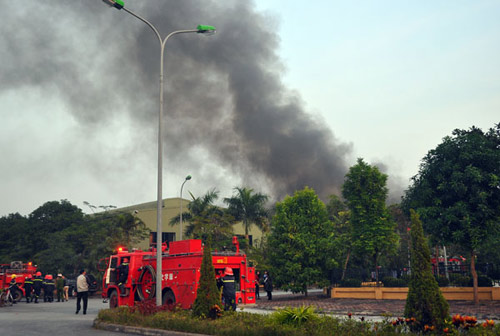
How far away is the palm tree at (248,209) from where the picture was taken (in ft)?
149

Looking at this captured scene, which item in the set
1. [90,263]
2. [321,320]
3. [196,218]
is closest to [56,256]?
[90,263]

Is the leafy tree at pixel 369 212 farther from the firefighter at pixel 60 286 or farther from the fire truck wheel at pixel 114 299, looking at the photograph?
the firefighter at pixel 60 286

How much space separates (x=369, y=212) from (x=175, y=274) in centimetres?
1470

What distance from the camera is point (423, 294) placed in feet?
30.8

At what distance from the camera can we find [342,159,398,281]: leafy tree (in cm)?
2780

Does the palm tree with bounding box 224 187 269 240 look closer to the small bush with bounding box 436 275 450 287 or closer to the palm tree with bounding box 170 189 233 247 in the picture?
the palm tree with bounding box 170 189 233 247

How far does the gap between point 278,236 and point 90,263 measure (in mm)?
22395

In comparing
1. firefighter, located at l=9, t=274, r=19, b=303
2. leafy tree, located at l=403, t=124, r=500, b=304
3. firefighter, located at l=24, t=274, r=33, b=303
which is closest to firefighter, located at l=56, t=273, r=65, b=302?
firefighter, located at l=24, t=274, r=33, b=303

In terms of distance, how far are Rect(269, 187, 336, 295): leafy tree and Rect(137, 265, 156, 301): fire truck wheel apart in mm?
11040

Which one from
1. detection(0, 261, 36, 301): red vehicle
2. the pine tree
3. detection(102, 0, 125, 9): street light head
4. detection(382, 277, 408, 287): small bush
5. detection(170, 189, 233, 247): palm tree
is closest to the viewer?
the pine tree

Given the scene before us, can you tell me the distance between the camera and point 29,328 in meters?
15.0

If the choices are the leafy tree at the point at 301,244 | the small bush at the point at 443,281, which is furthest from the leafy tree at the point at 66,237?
the small bush at the point at 443,281

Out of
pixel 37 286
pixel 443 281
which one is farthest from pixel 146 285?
pixel 443 281

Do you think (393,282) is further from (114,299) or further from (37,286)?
(37,286)
